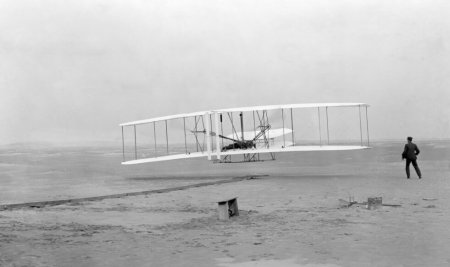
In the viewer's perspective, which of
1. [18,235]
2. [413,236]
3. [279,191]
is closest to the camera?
[413,236]

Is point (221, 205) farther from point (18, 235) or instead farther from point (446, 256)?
point (446, 256)

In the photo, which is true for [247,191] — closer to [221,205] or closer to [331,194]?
[331,194]

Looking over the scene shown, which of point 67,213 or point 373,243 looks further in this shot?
point 67,213

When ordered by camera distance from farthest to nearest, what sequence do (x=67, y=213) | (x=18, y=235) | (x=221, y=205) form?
(x=67, y=213) < (x=221, y=205) < (x=18, y=235)

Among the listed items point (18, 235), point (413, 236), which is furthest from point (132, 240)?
point (413, 236)

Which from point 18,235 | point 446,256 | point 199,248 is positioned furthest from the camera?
point 18,235

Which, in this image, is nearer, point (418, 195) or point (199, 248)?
point (199, 248)

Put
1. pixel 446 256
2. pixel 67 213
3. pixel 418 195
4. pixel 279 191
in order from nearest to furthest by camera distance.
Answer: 1. pixel 446 256
2. pixel 67 213
3. pixel 418 195
4. pixel 279 191

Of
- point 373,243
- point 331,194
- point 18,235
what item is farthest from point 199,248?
point 331,194
